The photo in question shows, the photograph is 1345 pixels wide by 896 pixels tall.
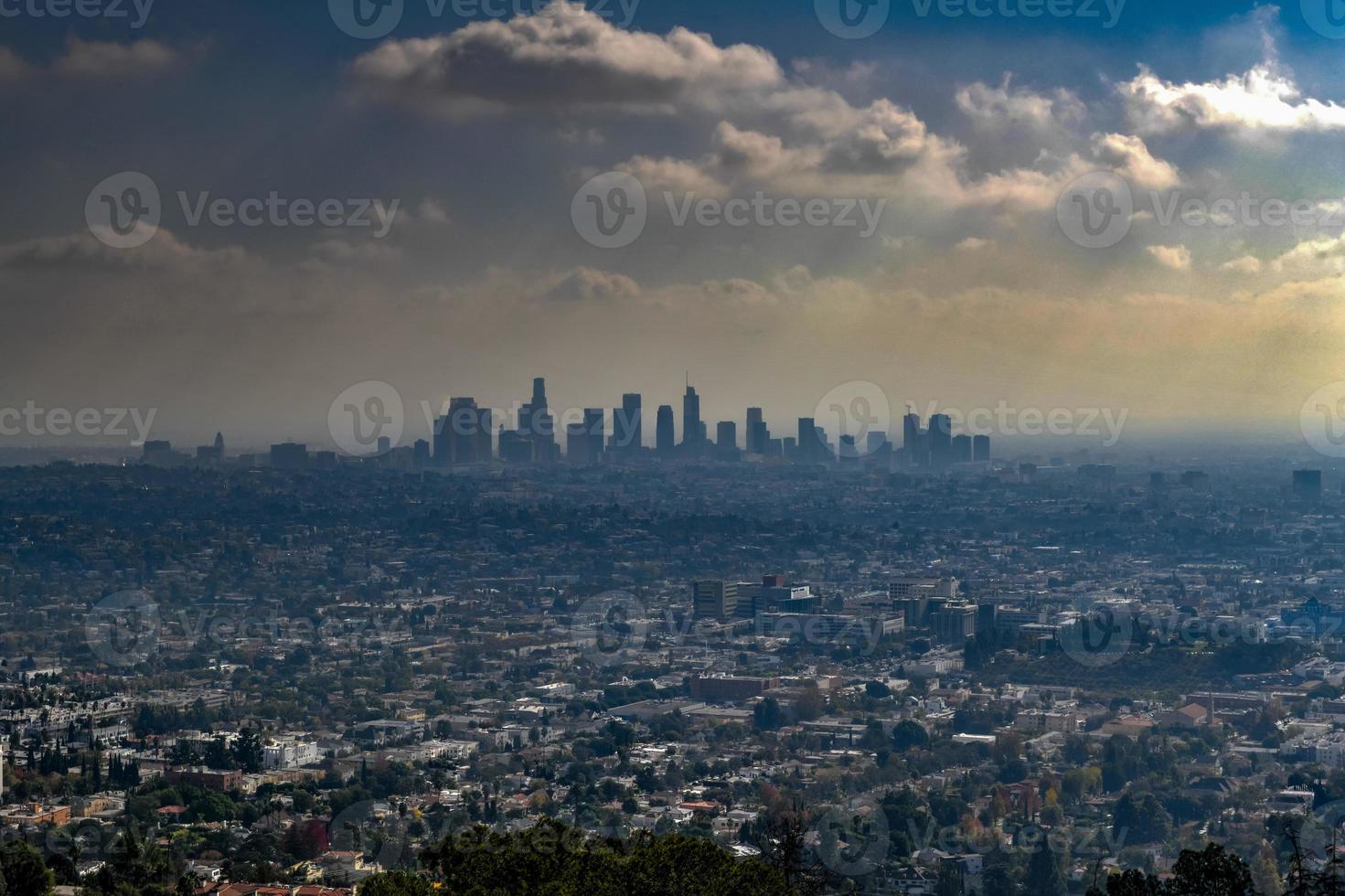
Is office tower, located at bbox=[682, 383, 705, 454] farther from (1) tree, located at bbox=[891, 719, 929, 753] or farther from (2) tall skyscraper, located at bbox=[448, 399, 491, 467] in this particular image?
(1) tree, located at bbox=[891, 719, 929, 753]

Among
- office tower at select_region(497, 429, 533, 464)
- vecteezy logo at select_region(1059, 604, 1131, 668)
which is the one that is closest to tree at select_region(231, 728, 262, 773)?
vecteezy logo at select_region(1059, 604, 1131, 668)

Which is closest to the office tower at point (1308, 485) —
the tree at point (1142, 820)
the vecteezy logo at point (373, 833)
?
the tree at point (1142, 820)

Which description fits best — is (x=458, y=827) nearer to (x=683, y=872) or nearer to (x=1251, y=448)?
(x=683, y=872)

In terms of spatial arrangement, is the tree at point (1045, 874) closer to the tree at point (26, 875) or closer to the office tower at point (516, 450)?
the tree at point (26, 875)

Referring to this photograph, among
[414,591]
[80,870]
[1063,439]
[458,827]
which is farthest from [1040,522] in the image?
[80,870]

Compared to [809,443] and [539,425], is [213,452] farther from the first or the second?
[809,443]

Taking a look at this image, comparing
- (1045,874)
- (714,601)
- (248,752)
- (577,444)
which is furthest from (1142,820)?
(577,444)
